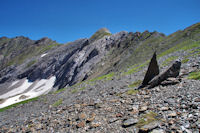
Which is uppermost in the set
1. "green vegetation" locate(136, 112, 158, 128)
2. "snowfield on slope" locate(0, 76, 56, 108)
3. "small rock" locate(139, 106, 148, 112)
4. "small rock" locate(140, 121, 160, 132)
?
"snowfield on slope" locate(0, 76, 56, 108)

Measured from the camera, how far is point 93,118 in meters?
13.2

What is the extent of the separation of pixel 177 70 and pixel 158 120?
386 inches

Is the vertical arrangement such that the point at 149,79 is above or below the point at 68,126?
above

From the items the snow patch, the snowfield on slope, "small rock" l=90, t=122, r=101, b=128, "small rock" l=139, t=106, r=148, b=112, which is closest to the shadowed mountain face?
the snowfield on slope

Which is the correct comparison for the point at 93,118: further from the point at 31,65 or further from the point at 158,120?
the point at 31,65

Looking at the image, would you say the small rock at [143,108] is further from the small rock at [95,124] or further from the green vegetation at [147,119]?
the small rock at [95,124]

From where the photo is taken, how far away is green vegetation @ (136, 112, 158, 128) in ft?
31.6

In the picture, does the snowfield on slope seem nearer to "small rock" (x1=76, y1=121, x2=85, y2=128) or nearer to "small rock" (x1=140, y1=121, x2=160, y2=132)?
A: "small rock" (x1=76, y1=121, x2=85, y2=128)

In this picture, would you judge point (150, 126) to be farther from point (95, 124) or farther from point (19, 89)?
point (19, 89)

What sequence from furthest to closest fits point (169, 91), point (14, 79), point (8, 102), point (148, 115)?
point (14, 79)
point (8, 102)
point (169, 91)
point (148, 115)

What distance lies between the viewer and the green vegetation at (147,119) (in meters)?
9.62

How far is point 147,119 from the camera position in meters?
9.99

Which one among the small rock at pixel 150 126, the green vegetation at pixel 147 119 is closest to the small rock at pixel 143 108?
the green vegetation at pixel 147 119

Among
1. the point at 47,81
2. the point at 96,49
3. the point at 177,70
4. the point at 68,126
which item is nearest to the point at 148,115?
the point at 68,126
